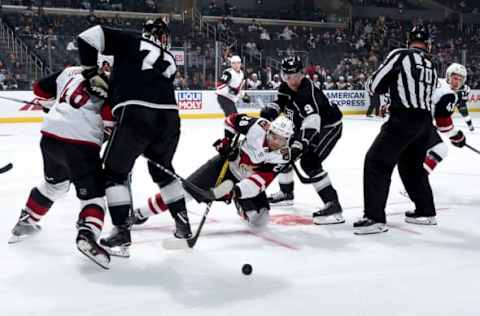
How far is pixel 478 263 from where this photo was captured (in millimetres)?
3402

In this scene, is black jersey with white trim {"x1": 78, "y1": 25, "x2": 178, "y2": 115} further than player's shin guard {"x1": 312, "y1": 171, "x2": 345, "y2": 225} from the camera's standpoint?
No

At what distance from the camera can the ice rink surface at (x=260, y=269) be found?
8.72 feet

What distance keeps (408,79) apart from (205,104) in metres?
10.6

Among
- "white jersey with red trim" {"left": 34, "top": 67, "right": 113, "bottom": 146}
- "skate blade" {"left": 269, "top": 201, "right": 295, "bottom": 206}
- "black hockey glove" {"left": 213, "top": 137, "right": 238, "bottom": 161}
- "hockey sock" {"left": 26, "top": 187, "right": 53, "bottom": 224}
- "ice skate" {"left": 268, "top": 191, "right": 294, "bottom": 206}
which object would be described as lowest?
"skate blade" {"left": 269, "top": 201, "right": 295, "bottom": 206}

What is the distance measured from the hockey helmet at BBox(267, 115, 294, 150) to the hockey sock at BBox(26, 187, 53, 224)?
1341 mm

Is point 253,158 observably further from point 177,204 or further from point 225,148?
point 177,204

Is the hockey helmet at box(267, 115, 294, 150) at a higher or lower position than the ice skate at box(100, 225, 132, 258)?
higher

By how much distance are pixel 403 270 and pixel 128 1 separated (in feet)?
59.5

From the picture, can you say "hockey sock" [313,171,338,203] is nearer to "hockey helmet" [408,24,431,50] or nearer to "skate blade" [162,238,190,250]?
"hockey helmet" [408,24,431,50]

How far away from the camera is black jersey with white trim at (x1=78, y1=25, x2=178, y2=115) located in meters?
3.14

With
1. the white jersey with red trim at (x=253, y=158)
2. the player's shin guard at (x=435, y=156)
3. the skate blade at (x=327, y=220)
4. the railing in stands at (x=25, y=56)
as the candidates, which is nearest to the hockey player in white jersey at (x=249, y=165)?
the white jersey with red trim at (x=253, y=158)

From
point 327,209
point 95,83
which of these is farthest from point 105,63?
point 327,209

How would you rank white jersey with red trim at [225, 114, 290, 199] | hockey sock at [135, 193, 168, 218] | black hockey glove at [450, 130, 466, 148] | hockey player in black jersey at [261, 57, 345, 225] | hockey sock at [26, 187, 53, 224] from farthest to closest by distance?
1. black hockey glove at [450, 130, 466, 148]
2. hockey player in black jersey at [261, 57, 345, 225]
3. hockey sock at [135, 193, 168, 218]
4. white jersey with red trim at [225, 114, 290, 199]
5. hockey sock at [26, 187, 53, 224]

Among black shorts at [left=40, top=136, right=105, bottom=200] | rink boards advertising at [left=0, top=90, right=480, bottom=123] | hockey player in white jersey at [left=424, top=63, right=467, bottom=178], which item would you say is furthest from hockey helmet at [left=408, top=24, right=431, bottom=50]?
rink boards advertising at [left=0, top=90, right=480, bottom=123]
